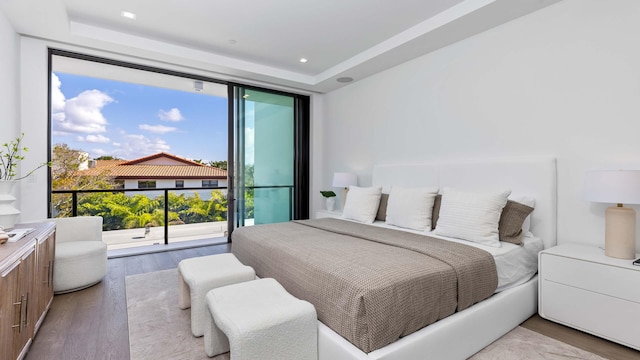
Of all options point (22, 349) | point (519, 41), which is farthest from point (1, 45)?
point (519, 41)

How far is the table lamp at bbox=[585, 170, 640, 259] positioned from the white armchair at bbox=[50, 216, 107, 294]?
417cm

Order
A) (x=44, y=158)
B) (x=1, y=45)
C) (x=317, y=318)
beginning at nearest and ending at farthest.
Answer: (x=317, y=318) < (x=1, y=45) < (x=44, y=158)

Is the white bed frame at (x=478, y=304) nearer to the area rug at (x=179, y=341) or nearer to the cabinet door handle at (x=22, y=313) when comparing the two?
the area rug at (x=179, y=341)

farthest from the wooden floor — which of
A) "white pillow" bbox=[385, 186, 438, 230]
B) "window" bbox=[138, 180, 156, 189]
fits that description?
"window" bbox=[138, 180, 156, 189]

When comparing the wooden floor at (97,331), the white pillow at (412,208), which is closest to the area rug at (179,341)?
the wooden floor at (97,331)

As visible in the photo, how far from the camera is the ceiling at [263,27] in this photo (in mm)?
2797

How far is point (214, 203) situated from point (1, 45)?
414cm

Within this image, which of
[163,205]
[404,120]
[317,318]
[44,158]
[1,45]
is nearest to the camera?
[317,318]

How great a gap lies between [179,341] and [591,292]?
2738 millimetres

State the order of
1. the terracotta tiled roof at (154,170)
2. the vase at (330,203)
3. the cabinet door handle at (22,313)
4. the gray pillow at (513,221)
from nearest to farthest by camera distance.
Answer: the cabinet door handle at (22,313)
the gray pillow at (513,221)
the vase at (330,203)
the terracotta tiled roof at (154,170)

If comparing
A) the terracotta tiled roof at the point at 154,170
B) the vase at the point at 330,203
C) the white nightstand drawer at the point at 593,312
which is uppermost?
the terracotta tiled roof at the point at 154,170

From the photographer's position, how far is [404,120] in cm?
397

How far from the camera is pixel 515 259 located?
224 cm

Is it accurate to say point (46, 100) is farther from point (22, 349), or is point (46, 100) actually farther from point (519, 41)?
point (519, 41)
